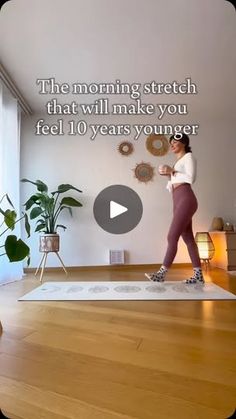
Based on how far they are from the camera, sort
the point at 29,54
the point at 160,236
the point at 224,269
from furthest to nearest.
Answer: the point at 160,236 → the point at 224,269 → the point at 29,54

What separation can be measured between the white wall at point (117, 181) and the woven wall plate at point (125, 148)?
0.05 meters

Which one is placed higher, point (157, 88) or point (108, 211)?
point (157, 88)

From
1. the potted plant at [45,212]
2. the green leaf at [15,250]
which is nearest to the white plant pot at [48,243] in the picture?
the potted plant at [45,212]

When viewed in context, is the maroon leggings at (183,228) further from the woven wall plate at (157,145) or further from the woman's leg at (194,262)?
the woven wall plate at (157,145)

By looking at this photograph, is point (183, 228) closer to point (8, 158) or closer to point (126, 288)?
point (126, 288)

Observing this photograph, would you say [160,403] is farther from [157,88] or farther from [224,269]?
[157,88]

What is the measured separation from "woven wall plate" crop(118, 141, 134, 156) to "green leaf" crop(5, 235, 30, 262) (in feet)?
7.26

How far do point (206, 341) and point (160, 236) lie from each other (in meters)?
2.15

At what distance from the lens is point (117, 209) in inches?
117

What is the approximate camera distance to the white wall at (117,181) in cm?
287

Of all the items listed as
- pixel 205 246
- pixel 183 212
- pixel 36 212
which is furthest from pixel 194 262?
pixel 36 212

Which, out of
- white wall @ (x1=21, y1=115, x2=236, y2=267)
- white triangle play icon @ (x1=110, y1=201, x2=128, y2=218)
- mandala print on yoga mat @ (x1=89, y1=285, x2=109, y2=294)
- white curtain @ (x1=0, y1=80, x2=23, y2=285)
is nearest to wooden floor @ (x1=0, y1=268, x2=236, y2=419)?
mandala print on yoga mat @ (x1=89, y1=285, x2=109, y2=294)

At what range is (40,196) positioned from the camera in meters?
2.44

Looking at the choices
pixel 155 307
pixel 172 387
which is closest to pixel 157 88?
pixel 155 307
